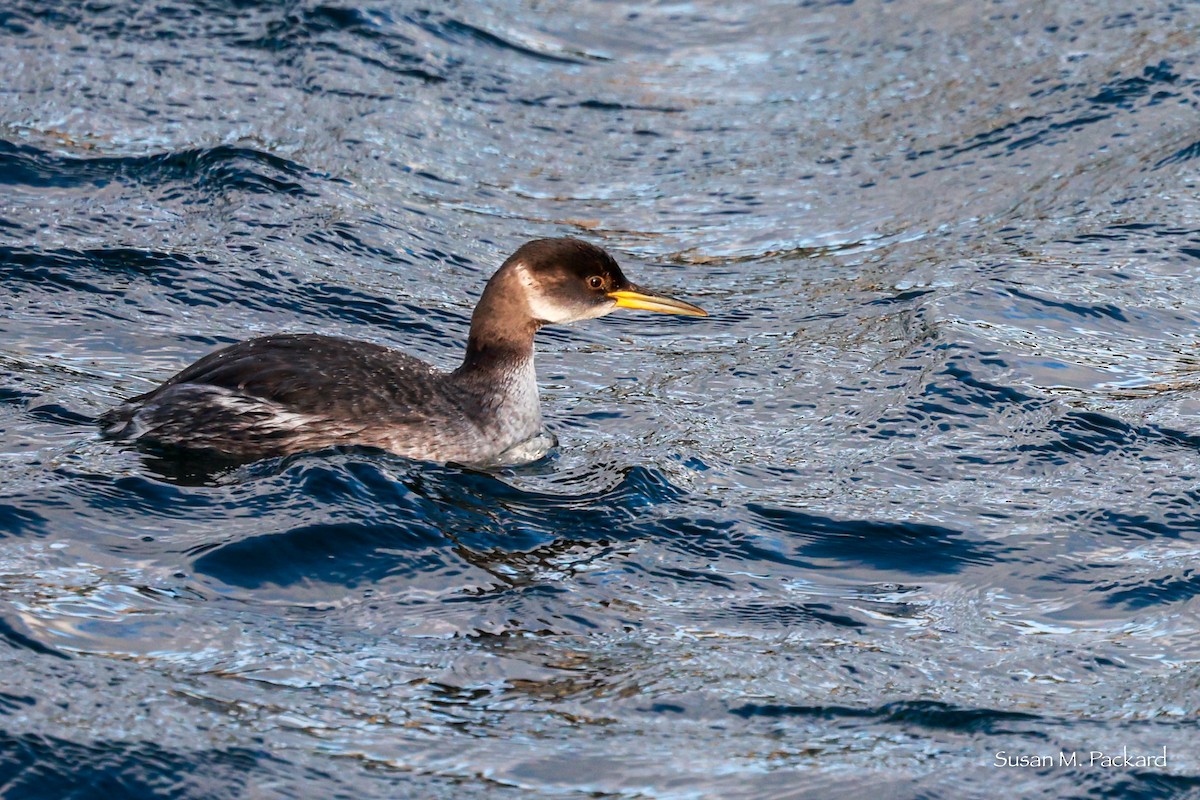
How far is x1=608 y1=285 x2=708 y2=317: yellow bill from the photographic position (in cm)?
822

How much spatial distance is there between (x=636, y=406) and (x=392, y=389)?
1.67m

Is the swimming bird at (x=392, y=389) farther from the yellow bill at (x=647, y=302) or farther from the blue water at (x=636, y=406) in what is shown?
the blue water at (x=636, y=406)

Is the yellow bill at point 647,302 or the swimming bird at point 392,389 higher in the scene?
the yellow bill at point 647,302

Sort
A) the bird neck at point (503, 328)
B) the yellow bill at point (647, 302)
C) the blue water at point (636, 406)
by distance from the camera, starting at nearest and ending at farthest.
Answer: the blue water at point (636, 406) → the bird neck at point (503, 328) → the yellow bill at point (647, 302)

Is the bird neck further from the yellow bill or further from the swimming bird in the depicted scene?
the yellow bill

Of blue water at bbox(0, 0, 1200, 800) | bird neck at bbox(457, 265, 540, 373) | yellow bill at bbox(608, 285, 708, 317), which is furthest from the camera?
yellow bill at bbox(608, 285, 708, 317)

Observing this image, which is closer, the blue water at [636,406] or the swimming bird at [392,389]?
the blue water at [636,406]

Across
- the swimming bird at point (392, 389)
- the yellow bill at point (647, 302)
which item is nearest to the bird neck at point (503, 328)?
the swimming bird at point (392, 389)

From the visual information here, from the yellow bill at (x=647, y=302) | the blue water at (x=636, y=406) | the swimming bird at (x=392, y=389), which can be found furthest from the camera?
the yellow bill at (x=647, y=302)

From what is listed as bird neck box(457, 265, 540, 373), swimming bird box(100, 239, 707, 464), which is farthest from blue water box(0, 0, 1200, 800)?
bird neck box(457, 265, 540, 373)

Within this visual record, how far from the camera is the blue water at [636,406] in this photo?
5363 millimetres

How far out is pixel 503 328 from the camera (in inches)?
317

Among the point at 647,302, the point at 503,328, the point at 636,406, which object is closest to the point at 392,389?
the point at 503,328

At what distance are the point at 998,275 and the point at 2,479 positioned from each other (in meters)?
6.24
